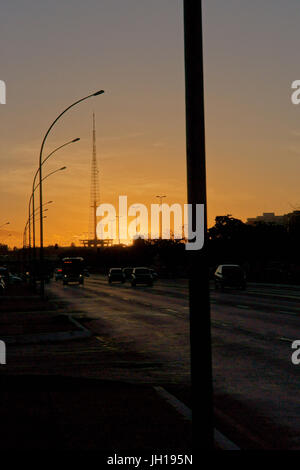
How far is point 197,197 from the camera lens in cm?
718

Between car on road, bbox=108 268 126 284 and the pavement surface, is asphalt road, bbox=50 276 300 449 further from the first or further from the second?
car on road, bbox=108 268 126 284

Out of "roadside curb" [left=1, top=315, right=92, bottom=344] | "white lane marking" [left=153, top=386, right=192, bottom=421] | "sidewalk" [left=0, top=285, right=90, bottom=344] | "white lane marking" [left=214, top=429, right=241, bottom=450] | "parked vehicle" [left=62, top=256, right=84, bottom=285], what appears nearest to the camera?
"white lane marking" [left=214, top=429, right=241, bottom=450]

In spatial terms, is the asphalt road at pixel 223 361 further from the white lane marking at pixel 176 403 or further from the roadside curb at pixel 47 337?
the roadside curb at pixel 47 337

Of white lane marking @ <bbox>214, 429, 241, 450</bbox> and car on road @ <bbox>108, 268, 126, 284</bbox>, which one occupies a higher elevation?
car on road @ <bbox>108, 268, 126, 284</bbox>

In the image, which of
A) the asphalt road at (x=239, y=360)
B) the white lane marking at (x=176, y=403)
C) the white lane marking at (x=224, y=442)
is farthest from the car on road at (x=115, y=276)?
the white lane marking at (x=224, y=442)

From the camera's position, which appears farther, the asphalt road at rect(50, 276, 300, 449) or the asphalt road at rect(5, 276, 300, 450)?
the asphalt road at rect(5, 276, 300, 450)

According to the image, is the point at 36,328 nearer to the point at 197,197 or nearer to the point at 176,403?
the point at 176,403

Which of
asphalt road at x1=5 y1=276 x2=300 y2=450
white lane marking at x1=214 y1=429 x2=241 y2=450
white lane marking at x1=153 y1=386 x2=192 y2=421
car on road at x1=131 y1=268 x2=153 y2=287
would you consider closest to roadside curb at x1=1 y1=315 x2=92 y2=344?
asphalt road at x1=5 y1=276 x2=300 y2=450

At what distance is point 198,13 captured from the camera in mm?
7406

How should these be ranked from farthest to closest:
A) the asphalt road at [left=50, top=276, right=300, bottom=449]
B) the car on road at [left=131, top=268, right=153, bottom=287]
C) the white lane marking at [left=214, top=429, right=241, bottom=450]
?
the car on road at [left=131, top=268, right=153, bottom=287] < the asphalt road at [left=50, top=276, right=300, bottom=449] < the white lane marking at [left=214, top=429, right=241, bottom=450]

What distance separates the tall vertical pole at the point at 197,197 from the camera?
7125 mm

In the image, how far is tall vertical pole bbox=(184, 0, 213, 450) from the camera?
7.12 meters
